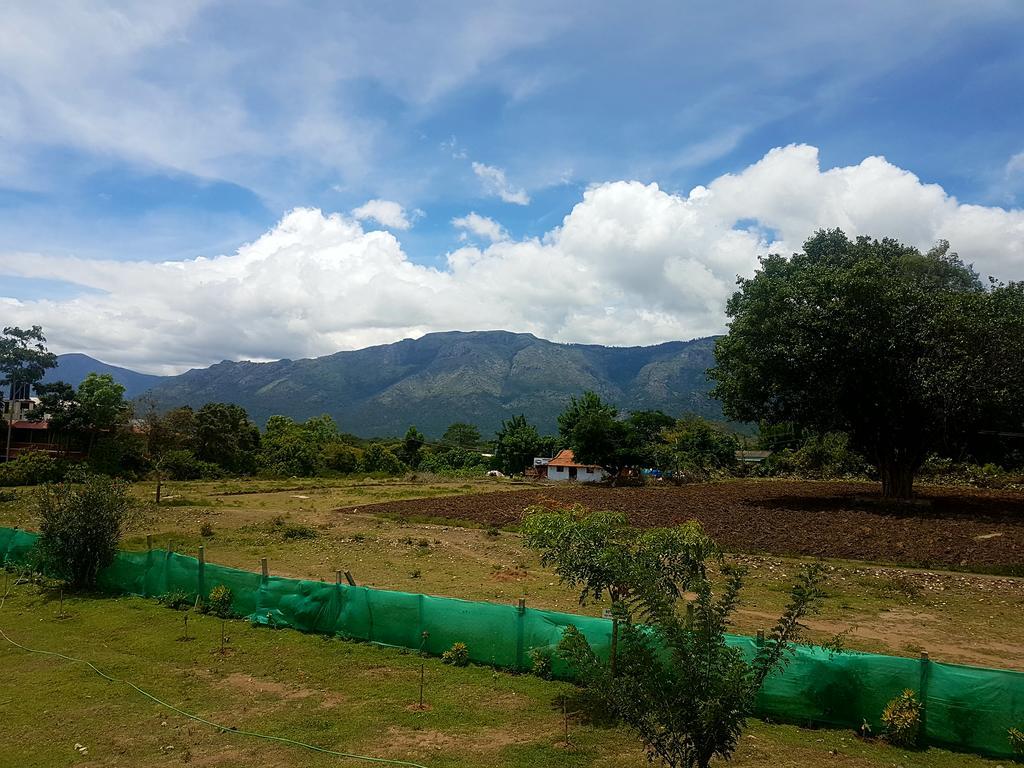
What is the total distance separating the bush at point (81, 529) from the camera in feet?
55.1

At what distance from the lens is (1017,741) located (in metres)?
8.30

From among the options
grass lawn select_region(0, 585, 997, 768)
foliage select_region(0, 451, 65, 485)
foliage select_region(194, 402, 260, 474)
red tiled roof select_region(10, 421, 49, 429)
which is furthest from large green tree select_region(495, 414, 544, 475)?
grass lawn select_region(0, 585, 997, 768)

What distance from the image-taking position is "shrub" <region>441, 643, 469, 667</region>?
11953 mm

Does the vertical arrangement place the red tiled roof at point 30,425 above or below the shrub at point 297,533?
above

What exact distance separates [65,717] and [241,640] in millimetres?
3772

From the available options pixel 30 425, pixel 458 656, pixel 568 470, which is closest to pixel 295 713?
pixel 458 656

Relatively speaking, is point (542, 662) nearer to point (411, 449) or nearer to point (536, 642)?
point (536, 642)

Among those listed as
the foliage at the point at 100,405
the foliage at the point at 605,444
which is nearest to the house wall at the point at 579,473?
the foliage at the point at 605,444

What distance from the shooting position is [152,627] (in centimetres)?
1424

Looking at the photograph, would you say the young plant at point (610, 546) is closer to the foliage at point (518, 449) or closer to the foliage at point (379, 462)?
the foliage at point (379, 462)

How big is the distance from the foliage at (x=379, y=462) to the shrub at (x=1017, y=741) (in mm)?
68902

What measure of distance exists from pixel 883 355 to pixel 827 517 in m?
7.54

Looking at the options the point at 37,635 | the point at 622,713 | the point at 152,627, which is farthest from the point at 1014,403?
the point at 37,635

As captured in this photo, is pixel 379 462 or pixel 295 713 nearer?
pixel 295 713
